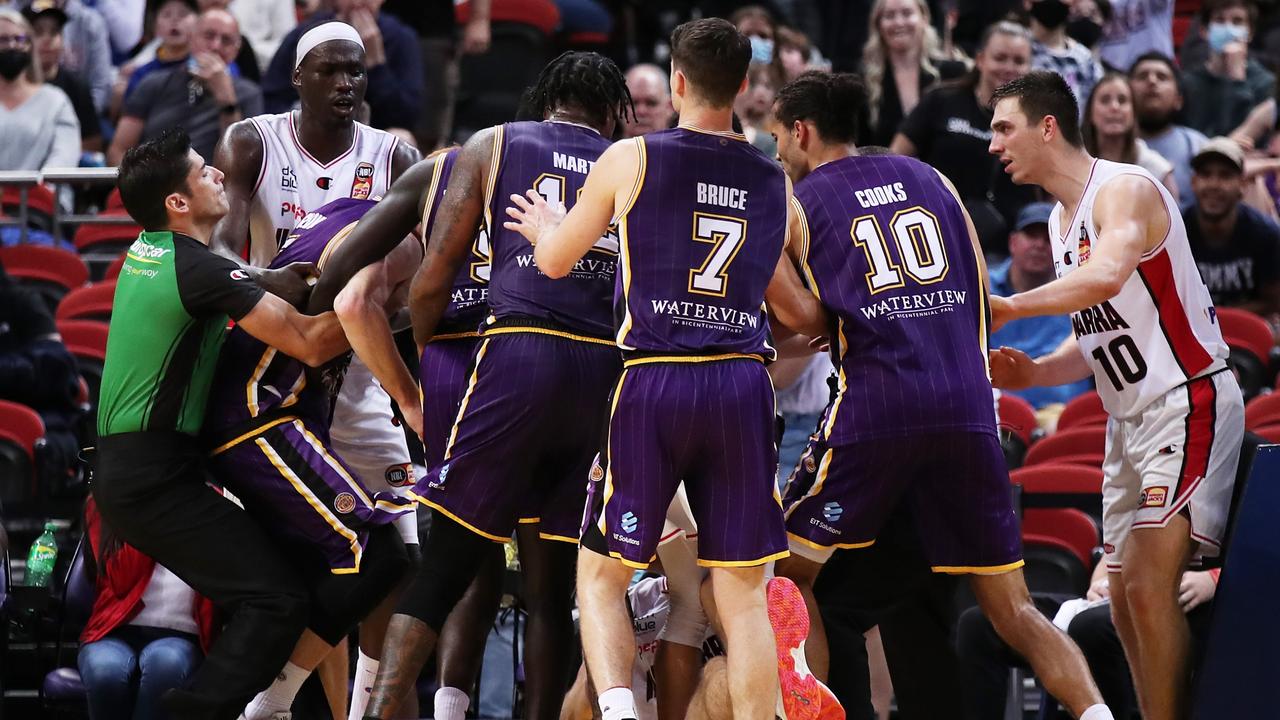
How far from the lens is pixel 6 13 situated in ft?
35.9

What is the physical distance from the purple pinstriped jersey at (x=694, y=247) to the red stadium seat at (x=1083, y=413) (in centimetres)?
407

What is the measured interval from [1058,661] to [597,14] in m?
9.35

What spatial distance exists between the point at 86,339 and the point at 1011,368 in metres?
5.22

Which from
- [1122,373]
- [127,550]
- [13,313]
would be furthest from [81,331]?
[1122,373]

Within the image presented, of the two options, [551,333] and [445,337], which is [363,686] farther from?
[551,333]

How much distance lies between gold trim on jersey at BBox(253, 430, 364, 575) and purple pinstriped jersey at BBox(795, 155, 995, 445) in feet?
5.35

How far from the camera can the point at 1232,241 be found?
9.66 meters

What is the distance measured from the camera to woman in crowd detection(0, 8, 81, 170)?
10.9 m

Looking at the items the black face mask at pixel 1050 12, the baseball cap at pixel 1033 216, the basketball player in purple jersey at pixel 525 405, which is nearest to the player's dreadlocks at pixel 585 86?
the basketball player in purple jersey at pixel 525 405

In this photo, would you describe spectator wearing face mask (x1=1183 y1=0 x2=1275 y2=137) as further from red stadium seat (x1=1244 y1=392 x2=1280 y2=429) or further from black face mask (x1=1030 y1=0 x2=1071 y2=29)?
red stadium seat (x1=1244 y1=392 x2=1280 y2=429)

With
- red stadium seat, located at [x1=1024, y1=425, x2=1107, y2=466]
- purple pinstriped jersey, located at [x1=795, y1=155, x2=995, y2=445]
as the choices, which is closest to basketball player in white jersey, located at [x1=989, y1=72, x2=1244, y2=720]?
purple pinstriped jersey, located at [x1=795, y1=155, x2=995, y2=445]

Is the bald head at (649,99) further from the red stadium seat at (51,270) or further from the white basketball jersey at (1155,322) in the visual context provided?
the white basketball jersey at (1155,322)

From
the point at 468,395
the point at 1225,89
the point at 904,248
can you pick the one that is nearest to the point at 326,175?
the point at 468,395

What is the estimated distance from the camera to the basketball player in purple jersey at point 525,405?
524cm
